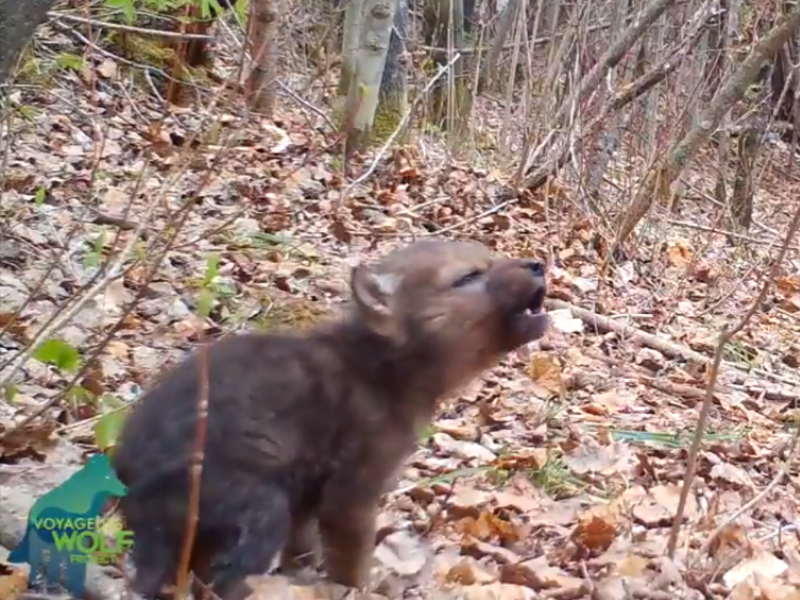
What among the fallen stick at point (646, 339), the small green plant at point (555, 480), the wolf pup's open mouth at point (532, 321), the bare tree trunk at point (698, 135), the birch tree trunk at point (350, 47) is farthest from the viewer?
the birch tree trunk at point (350, 47)

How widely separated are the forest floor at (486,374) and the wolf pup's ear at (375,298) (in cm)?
64

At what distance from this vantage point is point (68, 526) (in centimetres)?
324

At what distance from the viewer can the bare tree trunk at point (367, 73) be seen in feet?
32.7

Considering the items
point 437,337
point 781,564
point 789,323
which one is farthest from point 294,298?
point 789,323

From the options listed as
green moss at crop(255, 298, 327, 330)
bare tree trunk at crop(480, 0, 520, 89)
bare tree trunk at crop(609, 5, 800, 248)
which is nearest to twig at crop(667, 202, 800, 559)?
green moss at crop(255, 298, 327, 330)

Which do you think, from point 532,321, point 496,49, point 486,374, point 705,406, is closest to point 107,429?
point 532,321

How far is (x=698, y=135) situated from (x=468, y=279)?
17.9 feet

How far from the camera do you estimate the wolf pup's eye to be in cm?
425

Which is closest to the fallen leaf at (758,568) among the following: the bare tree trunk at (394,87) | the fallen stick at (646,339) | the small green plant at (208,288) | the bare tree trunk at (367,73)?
the small green plant at (208,288)

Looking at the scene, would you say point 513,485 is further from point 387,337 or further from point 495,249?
point 495,249

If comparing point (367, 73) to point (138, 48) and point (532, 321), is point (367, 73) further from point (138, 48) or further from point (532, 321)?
point (532, 321)

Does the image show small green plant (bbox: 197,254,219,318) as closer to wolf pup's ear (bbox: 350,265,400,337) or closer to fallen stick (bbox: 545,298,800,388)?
wolf pup's ear (bbox: 350,265,400,337)

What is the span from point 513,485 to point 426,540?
0.69m

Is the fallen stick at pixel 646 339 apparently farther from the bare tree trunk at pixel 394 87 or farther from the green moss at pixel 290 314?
the bare tree trunk at pixel 394 87
